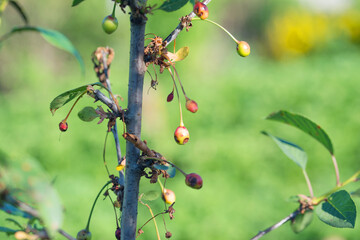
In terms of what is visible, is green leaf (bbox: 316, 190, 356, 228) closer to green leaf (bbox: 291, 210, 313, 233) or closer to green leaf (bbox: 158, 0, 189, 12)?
green leaf (bbox: 291, 210, 313, 233)

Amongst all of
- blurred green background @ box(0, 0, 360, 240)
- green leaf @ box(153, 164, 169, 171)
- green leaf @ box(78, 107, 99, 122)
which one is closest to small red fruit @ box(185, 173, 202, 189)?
green leaf @ box(153, 164, 169, 171)

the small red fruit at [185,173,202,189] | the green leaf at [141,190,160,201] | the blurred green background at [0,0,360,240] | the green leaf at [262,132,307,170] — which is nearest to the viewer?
the small red fruit at [185,173,202,189]

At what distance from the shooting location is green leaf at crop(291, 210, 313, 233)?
24.2 inches

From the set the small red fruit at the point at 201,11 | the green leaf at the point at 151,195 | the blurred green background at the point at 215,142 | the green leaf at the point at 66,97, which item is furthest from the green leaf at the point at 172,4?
the blurred green background at the point at 215,142

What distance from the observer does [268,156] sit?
3.52 metres

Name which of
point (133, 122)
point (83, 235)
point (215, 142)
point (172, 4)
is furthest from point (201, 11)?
point (215, 142)

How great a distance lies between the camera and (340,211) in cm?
55

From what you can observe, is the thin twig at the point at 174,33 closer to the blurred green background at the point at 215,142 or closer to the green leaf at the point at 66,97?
the green leaf at the point at 66,97

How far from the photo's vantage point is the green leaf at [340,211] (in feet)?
1.77

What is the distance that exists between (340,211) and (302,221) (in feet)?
0.27

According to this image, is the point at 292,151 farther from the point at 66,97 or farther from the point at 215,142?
the point at 215,142

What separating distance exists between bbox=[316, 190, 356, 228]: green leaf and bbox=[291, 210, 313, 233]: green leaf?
4 centimetres

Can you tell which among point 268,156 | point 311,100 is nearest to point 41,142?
point 268,156

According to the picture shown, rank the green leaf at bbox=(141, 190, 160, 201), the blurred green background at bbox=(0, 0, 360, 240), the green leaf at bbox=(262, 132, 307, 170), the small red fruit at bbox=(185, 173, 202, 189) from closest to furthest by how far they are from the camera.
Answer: the small red fruit at bbox=(185, 173, 202, 189) < the green leaf at bbox=(141, 190, 160, 201) < the green leaf at bbox=(262, 132, 307, 170) < the blurred green background at bbox=(0, 0, 360, 240)
